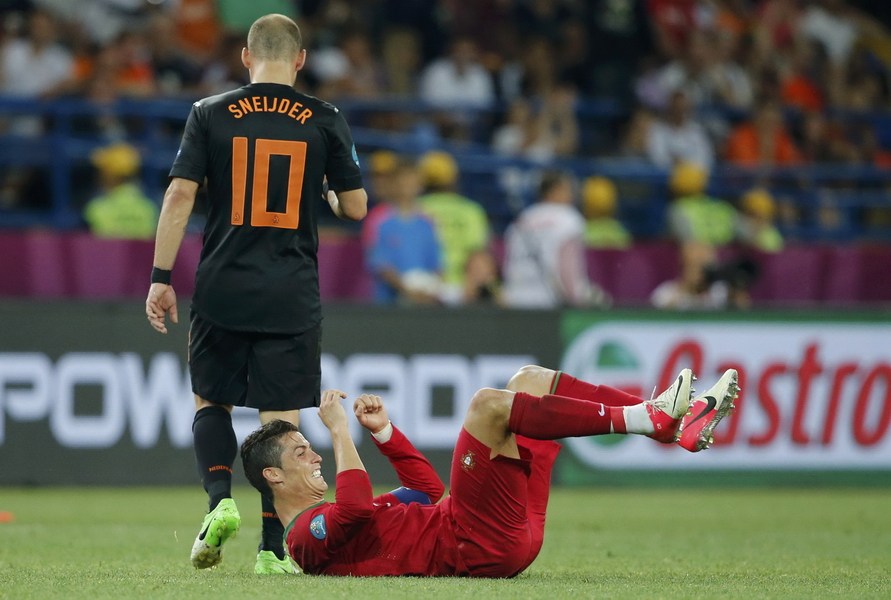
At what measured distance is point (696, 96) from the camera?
1716 centimetres

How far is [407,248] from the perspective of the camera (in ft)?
39.9

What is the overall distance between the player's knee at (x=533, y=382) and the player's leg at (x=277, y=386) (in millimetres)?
903

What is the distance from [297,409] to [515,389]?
3.18 feet

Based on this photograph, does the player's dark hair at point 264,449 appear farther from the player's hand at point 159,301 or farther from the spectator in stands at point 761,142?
the spectator in stands at point 761,142

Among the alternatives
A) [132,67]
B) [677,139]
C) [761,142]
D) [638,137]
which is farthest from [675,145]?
[132,67]

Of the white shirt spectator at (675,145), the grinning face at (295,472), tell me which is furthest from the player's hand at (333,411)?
the white shirt spectator at (675,145)

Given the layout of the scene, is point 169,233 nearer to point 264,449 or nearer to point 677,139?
point 264,449

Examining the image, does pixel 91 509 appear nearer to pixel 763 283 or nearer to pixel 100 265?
pixel 100 265

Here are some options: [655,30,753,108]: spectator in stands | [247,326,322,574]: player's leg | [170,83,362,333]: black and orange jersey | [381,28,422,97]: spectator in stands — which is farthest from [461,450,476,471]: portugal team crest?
[655,30,753,108]: spectator in stands

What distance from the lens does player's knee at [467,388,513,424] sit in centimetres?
588

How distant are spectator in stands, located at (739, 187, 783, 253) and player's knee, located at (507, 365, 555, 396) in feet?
28.8

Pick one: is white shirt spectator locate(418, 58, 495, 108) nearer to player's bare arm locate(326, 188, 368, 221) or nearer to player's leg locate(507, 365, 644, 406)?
player's bare arm locate(326, 188, 368, 221)

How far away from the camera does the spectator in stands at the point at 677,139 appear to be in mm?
16422

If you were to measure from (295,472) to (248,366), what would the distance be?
0.61 meters
